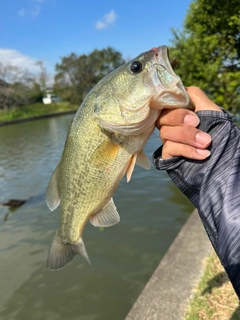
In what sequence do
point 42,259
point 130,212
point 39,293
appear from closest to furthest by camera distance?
point 39,293 < point 42,259 < point 130,212

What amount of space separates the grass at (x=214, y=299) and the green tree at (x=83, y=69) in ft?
206

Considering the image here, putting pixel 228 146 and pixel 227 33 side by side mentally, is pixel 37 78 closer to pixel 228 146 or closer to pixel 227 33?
pixel 227 33

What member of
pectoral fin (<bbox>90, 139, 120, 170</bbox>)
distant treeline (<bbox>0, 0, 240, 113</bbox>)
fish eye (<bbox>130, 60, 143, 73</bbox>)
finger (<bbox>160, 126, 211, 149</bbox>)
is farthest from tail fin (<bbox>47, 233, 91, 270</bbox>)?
distant treeline (<bbox>0, 0, 240, 113</bbox>)

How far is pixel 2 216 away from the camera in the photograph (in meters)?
8.80

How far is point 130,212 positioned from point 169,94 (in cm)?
675

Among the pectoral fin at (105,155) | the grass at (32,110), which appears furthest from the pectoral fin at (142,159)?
the grass at (32,110)

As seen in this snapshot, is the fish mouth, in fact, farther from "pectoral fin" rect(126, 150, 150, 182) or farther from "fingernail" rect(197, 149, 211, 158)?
"pectoral fin" rect(126, 150, 150, 182)

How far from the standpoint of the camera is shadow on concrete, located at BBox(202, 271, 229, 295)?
11.4 ft

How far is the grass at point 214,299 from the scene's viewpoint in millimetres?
3088

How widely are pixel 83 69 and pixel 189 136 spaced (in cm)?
6740

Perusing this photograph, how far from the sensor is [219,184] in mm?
1485

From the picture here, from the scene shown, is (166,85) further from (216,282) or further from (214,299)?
(216,282)

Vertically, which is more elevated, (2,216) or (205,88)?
(205,88)

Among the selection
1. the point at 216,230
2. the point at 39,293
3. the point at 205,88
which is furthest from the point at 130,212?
the point at 216,230
